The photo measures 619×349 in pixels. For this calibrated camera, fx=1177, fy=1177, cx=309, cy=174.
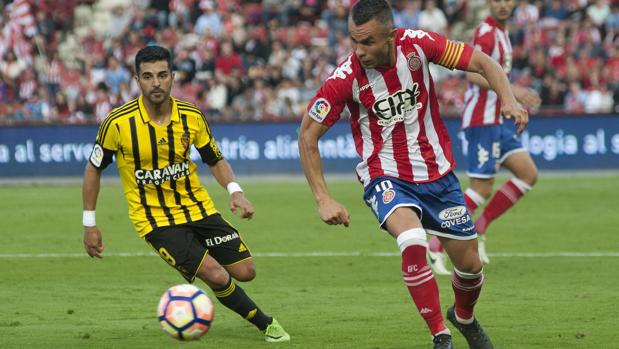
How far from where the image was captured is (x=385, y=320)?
29.2 ft

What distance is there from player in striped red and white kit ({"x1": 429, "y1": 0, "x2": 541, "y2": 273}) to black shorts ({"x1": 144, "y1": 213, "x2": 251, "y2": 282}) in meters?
4.04

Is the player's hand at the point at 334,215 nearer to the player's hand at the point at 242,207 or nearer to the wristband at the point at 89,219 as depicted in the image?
the player's hand at the point at 242,207

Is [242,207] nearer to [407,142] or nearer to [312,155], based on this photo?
[312,155]

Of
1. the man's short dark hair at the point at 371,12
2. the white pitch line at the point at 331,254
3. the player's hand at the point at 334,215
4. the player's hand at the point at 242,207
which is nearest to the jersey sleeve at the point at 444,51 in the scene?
the man's short dark hair at the point at 371,12

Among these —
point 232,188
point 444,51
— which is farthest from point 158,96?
point 444,51

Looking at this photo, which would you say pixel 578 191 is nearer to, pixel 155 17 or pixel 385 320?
pixel 385 320

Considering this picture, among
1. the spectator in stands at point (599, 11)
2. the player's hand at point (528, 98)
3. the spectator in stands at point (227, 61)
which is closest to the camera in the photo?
the player's hand at point (528, 98)

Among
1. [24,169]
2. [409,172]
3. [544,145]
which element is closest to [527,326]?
[409,172]

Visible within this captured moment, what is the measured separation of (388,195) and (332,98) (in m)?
0.70

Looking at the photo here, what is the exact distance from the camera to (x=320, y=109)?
7.20m

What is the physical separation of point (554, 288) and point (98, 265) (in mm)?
4868

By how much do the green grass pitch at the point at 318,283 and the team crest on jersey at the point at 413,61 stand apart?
74.3 inches

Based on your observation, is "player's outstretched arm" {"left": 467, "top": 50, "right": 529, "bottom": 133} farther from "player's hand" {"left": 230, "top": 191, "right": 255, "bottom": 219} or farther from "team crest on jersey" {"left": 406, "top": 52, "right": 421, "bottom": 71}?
"player's hand" {"left": 230, "top": 191, "right": 255, "bottom": 219}

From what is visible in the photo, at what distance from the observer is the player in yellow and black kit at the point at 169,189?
814 centimetres
